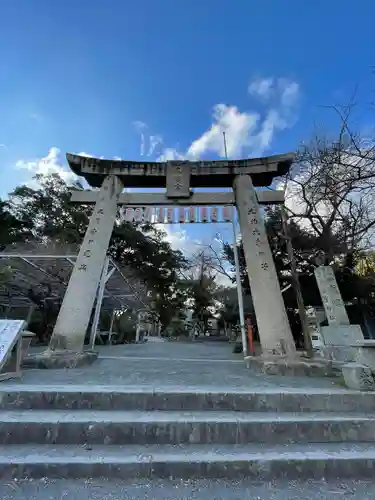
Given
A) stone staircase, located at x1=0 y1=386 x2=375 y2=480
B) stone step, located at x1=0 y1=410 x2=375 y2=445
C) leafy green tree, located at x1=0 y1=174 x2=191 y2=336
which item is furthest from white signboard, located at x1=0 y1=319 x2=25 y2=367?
leafy green tree, located at x1=0 y1=174 x2=191 y2=336

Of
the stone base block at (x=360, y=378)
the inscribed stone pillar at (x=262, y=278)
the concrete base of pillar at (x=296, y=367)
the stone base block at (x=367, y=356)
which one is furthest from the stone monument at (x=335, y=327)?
the stone base block at (x=360, y=378)

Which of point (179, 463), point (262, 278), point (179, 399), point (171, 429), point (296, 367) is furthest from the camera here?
point (262, 278)

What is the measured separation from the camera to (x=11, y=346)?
3.82 m

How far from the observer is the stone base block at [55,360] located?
16.2 feet

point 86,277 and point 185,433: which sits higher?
point 86,277

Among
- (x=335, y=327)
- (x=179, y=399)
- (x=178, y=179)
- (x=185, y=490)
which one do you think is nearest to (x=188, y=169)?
(x=178, y=179)

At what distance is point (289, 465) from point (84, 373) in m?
3.42

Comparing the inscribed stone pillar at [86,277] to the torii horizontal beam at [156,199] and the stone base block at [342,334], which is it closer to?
the torii horizontal beam at [156,199]

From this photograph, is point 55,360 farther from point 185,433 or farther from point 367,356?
point 367,356

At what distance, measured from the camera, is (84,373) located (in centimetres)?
451

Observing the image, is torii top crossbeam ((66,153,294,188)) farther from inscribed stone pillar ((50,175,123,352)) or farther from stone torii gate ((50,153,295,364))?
inscribed stone pillar ((50,175,123,352))

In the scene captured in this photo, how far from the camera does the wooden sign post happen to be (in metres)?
3.77

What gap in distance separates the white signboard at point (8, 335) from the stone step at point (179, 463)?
1.59 metres

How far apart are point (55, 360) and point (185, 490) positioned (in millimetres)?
3852
